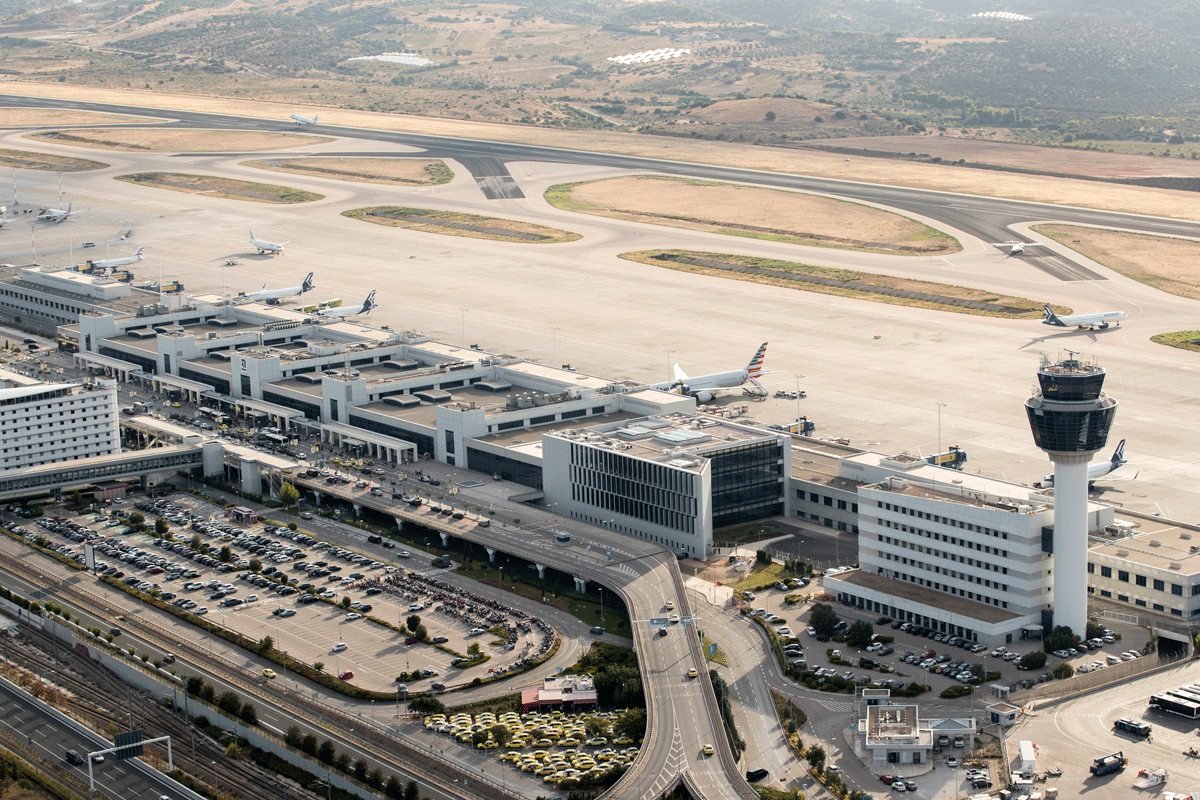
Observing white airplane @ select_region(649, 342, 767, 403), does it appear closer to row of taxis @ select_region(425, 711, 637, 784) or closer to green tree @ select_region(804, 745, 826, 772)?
row of taxis @ select_region(425, 711, 637, 784)

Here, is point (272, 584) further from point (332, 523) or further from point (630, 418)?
point (630, 418)

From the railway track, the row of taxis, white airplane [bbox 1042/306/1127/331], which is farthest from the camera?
white airplane [bbox 1042/306/1127/331]

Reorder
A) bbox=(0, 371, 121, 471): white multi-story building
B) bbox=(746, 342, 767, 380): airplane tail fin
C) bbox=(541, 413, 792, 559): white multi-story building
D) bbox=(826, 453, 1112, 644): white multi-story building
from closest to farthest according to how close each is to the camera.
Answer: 1. bbox=(826, 453, 1112, 644): white multi-story building
2. bbox=(541, 413, 792, 559): white multi-story building
3. bbox=(0, 371, 121, 471): white multi-story building
4. bbox=(746, 342, 767, 380): airplane tail fin

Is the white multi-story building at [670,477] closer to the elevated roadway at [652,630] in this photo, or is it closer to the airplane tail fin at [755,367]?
the elevated roadway at [652,630]

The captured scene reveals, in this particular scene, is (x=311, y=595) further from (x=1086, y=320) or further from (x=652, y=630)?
(x=1086, y=320)

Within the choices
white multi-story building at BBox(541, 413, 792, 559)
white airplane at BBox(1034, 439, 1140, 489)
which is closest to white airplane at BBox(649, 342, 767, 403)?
white multi-story building at BBox(541, 413, 792, 559)

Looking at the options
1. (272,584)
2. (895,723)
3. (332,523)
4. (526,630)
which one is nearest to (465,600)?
(526,630)

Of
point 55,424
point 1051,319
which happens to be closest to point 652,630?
point 55,424

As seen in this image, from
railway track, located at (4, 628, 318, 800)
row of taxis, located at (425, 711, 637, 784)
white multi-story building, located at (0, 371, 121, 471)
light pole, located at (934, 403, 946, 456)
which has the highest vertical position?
white multi-story building, located at (0, 371, 121, 471)
